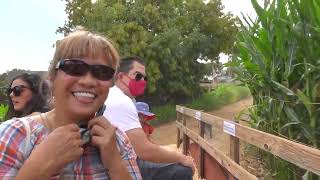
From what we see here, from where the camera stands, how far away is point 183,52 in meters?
20.6

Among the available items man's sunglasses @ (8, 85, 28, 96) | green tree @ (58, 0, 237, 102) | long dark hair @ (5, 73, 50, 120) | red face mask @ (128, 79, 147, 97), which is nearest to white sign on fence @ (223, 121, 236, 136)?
red face mask @ (128, 79, 147, 97)

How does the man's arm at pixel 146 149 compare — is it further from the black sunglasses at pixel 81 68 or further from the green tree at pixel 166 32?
the green tree at pixel 166 32

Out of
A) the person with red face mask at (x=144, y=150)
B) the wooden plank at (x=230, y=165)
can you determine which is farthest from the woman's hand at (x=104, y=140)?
the wooden plank at (x=230, y=165)

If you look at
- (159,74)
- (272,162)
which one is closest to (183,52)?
(159,74)

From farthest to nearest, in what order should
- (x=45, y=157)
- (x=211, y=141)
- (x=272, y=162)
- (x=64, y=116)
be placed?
(x=211, y=141) → (x=272, y=162) → (x=64, y=116) → (x=45, y=157)

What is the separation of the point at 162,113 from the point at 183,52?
294 centimetres

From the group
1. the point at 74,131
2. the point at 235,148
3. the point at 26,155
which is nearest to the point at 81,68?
the point at 74,131

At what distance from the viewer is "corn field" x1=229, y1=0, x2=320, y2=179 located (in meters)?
3.39

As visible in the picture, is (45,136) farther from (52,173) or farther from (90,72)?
(90,72)

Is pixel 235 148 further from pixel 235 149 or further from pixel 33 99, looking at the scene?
pixel 33 99

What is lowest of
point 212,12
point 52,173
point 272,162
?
point 272,162

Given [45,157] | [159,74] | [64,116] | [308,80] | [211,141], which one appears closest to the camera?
[45,157]

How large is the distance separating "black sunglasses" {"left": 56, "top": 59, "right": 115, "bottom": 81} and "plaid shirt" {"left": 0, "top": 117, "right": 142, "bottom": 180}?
21 centimetres

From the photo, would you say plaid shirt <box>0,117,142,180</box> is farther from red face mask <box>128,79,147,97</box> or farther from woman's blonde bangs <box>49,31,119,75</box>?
red face mask <box>128,79,147,97</box>
